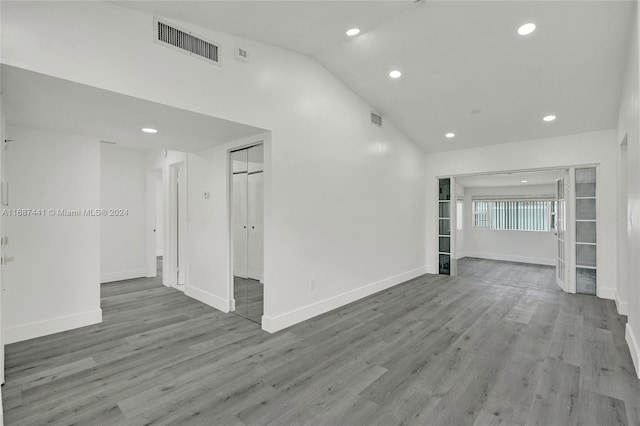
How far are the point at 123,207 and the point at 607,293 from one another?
865 centimetres

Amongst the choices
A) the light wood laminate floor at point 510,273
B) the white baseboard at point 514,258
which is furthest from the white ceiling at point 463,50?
the white baseboard at point 514,258

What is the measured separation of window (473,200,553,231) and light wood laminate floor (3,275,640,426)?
5.07 m

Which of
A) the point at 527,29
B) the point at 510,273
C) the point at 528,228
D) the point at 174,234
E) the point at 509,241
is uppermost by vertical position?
the point at 527,29

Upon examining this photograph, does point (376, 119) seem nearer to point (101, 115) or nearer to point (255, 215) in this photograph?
point (255, 215)

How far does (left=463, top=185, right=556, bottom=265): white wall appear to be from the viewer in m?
A: 8.27

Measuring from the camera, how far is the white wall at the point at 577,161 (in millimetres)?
4746

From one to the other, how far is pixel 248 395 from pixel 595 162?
238 inches

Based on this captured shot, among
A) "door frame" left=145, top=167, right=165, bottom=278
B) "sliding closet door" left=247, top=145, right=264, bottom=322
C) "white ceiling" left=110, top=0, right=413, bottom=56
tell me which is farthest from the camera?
"door frame" left=145, top=167, right=165, bottom=278

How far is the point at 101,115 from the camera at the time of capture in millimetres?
2881

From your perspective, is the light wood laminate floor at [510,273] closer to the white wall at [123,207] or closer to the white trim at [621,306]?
the white trim at [621,306]

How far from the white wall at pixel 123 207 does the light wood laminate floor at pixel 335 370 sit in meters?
2.04

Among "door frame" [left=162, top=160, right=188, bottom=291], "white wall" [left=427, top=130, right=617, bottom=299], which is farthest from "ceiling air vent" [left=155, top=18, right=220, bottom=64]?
"white wall" [left=427, top=130, right=617, bottom=299]

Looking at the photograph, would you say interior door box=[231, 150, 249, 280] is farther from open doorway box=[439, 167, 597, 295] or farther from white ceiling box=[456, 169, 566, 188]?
white ceiling box=[456, 169, 566, 188]

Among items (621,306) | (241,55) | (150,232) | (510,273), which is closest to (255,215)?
(241,55)
